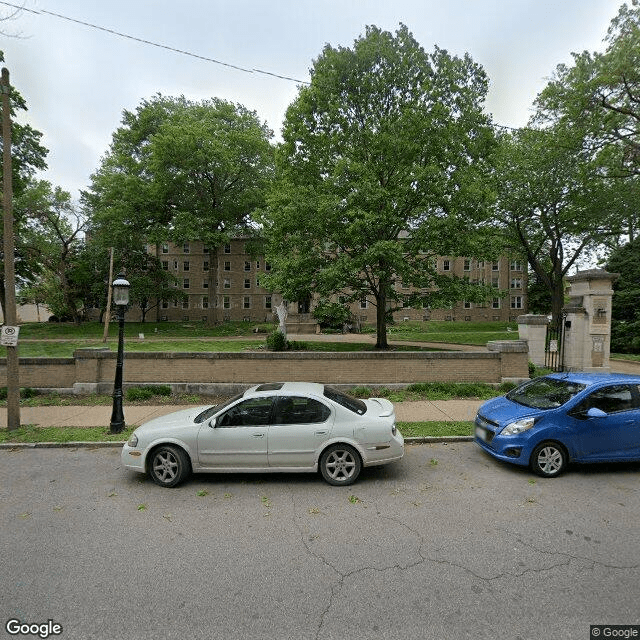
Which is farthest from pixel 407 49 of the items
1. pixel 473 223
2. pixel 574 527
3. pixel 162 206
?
pixel 162 206

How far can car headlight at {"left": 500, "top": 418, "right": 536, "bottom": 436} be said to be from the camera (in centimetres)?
575

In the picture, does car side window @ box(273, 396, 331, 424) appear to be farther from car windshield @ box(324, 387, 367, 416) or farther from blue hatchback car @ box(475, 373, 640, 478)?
blue hatchback car @ box(475, 373, 640, 478)

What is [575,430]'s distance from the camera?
566 centimetres

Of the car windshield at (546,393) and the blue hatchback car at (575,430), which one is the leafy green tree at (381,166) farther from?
the blue hatchback car at (575,430)

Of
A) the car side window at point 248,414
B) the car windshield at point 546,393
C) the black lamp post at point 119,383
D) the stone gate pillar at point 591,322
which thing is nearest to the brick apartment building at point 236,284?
→ the stone gate pillar at point 591,322

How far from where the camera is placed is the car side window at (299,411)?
5605 mm

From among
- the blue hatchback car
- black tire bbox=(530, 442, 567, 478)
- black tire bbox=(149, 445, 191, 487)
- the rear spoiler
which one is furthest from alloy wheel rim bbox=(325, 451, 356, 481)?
black tire bbox=(530, 442, 567, 478)

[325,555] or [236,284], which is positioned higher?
[236,284]

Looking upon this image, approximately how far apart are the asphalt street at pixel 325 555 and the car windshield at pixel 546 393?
1138 mm

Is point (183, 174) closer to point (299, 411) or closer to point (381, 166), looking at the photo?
point (381, 166)

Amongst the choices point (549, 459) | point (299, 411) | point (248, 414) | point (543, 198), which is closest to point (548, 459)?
point (549, 459)

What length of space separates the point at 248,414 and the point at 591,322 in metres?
12.2

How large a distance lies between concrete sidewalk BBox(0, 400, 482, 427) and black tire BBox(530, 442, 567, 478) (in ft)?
9.58

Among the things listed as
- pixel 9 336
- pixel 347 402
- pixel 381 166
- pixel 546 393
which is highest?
pixel 381 166
